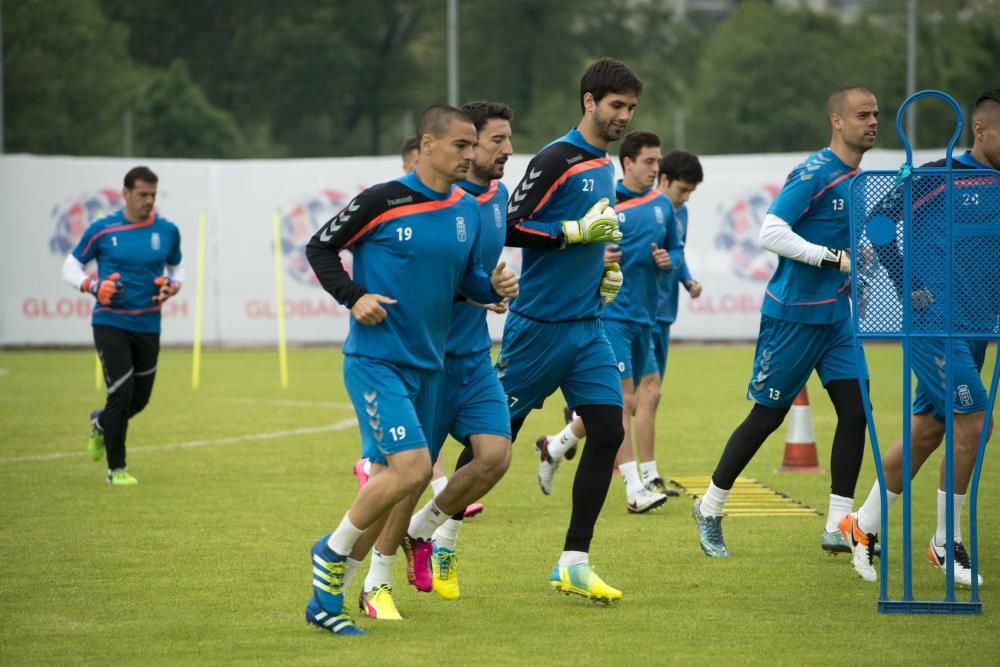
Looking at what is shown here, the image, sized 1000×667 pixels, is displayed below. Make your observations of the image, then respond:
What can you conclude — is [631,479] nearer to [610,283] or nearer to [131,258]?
[610,283]

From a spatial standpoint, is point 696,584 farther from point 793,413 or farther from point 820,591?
point 793,413

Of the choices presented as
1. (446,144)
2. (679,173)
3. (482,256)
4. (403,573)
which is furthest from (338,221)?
(679,173)

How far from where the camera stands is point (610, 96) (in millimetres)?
7676

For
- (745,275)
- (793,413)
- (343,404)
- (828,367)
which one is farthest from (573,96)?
(828,367)

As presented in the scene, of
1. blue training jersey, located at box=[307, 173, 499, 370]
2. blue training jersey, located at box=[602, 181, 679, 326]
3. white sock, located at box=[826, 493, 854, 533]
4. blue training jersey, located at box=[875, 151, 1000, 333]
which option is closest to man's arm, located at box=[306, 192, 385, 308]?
blue training jersey, located at box=[307, 173, 499, 370]

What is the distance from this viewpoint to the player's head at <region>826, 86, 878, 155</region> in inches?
314

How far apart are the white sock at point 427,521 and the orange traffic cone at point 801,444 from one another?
5.33 m

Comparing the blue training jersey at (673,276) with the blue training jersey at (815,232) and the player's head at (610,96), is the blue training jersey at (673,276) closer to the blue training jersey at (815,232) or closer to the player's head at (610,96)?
the blue training jersey at (815,232)

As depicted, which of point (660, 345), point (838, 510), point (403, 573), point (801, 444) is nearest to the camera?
point (403, 573)

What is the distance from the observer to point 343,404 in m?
17.9

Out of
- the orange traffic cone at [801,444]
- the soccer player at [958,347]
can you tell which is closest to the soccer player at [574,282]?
the soccer player at [958,347]

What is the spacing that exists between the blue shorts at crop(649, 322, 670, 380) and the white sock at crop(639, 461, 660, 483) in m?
0.97

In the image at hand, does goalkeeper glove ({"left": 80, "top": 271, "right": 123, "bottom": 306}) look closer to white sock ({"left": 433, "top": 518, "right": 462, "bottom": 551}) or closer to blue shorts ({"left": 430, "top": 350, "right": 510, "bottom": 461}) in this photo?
white sock ({"left": 433, "top": 518, "right": 462, "bottom": 551})

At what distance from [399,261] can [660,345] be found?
569 centimetres
